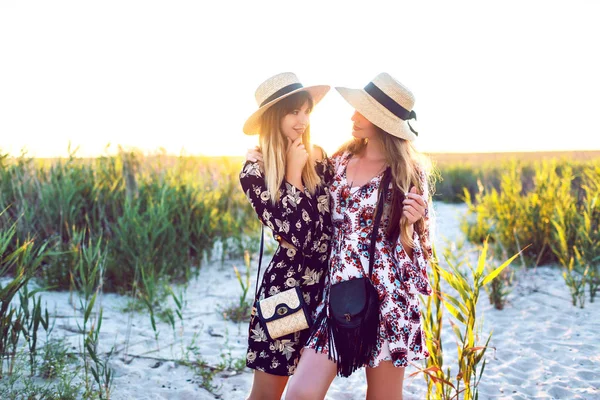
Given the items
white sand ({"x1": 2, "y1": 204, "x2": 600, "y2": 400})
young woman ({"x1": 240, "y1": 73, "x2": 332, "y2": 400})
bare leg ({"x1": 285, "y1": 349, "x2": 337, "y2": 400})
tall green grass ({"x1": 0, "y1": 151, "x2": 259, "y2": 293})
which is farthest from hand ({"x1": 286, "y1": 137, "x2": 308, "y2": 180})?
tall green grass ({"x1": 0, "y1": 151, "x2": 259, "y2": 293})

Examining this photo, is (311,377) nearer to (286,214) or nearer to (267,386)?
(267,386)

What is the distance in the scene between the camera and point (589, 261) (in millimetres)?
4699

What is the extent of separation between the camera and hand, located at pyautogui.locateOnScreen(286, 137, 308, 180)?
2.22m

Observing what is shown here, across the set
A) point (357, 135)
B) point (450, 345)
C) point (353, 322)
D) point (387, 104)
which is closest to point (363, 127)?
point (357, 135)

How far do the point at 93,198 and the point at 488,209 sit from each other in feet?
16.7

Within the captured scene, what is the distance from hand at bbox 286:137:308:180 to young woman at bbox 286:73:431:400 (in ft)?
0.65

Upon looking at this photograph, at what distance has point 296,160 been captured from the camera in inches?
87.4

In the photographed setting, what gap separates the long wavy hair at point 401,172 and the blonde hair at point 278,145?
30 centimetres

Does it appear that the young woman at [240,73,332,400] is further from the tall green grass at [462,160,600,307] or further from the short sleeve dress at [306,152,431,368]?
the tall green grass at [462,160,600,307]

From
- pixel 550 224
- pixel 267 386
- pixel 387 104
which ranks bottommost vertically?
pixel 267 386

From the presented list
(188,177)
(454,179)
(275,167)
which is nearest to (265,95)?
(275,167)

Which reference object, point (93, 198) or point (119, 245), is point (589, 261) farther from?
point (93, 198)

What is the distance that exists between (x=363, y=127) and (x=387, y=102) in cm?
16

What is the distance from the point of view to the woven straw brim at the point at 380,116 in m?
2.26
